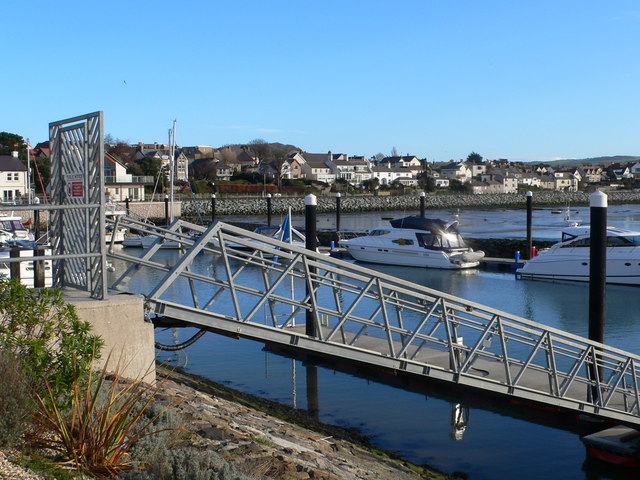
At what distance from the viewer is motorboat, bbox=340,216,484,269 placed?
1599 inches

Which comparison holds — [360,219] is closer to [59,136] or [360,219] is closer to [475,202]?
[475,202]

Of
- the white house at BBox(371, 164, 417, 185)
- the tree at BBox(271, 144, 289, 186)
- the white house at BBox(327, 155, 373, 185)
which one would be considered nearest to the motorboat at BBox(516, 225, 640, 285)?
the tree at BBox(271, 144, 289, 186)

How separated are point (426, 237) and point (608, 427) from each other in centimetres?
2784

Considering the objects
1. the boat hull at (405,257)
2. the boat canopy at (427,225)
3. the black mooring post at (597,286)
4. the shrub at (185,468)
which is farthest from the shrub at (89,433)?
the boat canopy at (427,225)

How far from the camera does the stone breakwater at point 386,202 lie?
103m

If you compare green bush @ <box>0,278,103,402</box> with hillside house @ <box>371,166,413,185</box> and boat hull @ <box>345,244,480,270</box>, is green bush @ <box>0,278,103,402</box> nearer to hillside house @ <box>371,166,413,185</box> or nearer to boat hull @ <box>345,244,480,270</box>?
boat hull @ <box>345,244,480,270</box>

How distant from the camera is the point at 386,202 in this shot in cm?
12162

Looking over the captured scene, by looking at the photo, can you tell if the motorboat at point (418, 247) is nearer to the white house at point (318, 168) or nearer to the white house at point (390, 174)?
the white house at point (318, 168)

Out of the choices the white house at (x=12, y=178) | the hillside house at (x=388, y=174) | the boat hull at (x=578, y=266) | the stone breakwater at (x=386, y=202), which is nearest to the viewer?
the boat hull at (x=578, y=266)

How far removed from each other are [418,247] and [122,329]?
3334cm

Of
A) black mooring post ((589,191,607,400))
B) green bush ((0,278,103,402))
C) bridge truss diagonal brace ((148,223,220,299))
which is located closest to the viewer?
→ green bush ((0,278,103,402))

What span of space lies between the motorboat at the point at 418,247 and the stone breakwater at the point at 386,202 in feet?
167

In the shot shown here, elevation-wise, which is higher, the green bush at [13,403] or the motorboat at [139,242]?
the green bush at [13,403]

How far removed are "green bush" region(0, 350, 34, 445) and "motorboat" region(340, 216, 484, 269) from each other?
115ft
